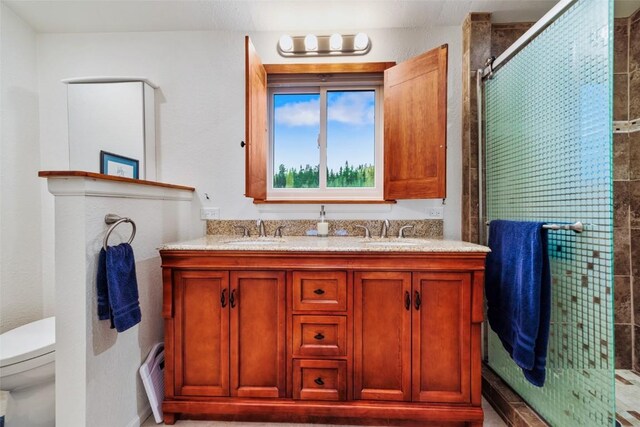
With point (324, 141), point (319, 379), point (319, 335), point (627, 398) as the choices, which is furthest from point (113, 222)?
point (627, 398)

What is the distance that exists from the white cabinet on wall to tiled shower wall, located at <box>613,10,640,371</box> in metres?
3.20

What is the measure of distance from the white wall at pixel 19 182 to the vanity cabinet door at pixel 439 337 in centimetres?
251

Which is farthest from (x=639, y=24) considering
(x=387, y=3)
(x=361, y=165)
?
(x=361, y=165)

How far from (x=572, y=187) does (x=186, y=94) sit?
2387 millimetres

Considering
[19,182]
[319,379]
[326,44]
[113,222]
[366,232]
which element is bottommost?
[319,379]

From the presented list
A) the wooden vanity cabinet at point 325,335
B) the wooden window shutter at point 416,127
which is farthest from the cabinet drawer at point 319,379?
the wooden window shutter at point 416,127

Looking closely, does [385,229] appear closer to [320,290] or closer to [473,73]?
[320,290]

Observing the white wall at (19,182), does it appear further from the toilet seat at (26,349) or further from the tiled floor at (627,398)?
the tiled floor at (627,398)

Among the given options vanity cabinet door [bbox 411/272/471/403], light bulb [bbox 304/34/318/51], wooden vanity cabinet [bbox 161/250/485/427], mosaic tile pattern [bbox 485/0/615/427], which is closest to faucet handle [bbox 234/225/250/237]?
wooden vanity cabinet [bbox 161/250/485/427]

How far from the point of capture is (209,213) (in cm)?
218

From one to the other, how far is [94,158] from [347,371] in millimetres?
2162

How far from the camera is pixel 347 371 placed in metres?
1.50

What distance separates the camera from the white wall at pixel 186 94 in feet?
7.12

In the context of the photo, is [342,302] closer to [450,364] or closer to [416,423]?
[450,364]
